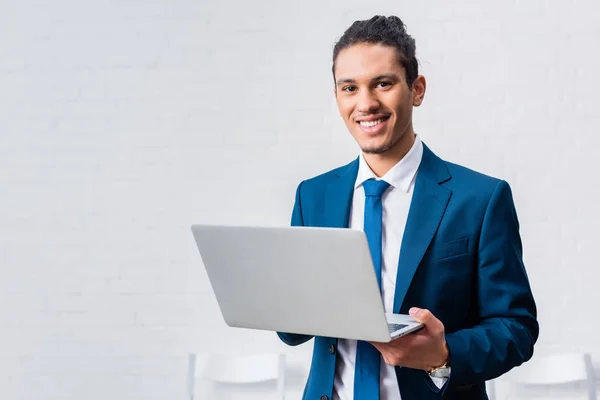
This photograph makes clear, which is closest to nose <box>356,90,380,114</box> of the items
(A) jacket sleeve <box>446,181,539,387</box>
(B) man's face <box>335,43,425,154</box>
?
(B) man's face <box>335,43,425,154</box>

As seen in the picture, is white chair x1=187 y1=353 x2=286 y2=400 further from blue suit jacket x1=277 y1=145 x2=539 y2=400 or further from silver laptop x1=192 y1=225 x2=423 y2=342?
silver laptop x1=192 y1=225 x2=423 y2=342

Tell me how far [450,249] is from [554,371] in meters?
1.66

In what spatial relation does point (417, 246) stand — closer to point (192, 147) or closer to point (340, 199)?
point (340, 199)

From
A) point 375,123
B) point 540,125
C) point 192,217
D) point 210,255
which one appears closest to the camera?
point 210,255

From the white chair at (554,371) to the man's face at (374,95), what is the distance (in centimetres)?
169

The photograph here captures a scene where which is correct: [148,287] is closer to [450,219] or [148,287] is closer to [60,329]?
[60,329]

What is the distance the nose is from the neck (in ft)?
0.35

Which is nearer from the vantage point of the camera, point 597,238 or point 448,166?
point 448,166

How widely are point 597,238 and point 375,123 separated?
1.79 metres

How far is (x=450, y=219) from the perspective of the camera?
1.51 m

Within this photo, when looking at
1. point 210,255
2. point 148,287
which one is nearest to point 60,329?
point 148,287

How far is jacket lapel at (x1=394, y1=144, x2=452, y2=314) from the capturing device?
1.47 meters

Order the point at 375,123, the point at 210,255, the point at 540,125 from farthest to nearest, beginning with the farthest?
the point at 540,125, the point at 375,123, the point at 210,255

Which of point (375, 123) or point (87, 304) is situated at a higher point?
point (375, 123)
